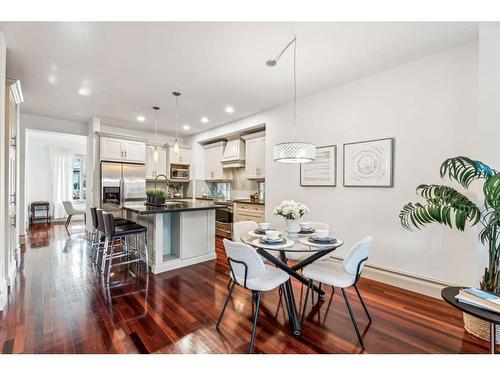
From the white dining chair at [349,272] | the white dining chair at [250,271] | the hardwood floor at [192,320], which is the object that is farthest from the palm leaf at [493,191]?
the white dining chair at [250,271]

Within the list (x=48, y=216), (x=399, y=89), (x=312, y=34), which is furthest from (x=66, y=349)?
(x=48, y=216)

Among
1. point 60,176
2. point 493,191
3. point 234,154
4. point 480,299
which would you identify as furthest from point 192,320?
point 60,176

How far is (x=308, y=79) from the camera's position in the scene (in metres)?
3.38

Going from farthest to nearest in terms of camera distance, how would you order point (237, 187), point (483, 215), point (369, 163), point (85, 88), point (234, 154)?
point (237, 187), point (234, 154), point (85, 88), point (369, 163), point (483, 215)

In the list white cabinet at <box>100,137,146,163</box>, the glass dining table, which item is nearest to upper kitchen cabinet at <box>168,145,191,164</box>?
white cabinet at <box>100,137,146,163</box>

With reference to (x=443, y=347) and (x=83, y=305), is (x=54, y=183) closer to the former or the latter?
(x=83, y=305)

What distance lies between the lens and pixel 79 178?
8516mm

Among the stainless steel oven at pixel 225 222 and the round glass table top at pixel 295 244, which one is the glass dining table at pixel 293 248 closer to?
the round glass table top at pixel 295 244

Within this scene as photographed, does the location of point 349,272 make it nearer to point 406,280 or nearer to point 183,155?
point 406,280

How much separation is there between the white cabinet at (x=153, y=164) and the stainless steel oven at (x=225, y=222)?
83.5 inches

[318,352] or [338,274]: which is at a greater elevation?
[338,274]

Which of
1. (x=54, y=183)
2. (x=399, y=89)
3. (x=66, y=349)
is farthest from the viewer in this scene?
(x=54, y=183)

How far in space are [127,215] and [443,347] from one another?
4.47m

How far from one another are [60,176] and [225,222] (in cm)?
620
